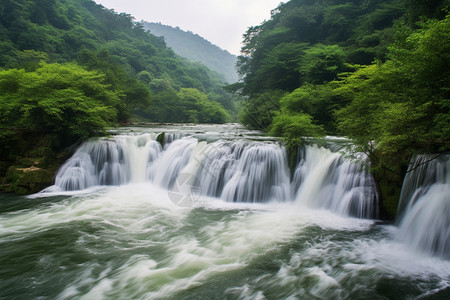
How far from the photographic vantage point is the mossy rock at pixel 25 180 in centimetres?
848

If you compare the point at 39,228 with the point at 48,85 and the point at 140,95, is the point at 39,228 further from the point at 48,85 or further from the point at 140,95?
the point at 140,95

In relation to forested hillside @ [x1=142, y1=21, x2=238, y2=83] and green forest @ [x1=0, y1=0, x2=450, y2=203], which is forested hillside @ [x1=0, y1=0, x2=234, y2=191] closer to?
green forest @ [x1=0, y1=0, x2=450, y2=203]

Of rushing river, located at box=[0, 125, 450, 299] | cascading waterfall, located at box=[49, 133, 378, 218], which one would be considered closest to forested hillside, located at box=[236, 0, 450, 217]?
cascading waterfall, located at box=[49, 133, 378, 218]

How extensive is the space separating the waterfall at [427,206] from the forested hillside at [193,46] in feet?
572

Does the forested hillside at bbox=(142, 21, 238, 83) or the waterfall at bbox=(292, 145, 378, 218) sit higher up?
the forested hillside at bbox=(142, 21, 238, 83)

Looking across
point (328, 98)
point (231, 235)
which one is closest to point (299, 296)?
point (231, 235)

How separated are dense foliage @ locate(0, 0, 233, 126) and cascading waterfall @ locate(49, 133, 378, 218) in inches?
535

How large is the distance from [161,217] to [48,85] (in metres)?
8.41

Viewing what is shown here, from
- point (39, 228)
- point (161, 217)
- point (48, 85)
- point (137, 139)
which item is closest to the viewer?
point (39, 228)

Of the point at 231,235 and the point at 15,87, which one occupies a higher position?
the point at 15,87

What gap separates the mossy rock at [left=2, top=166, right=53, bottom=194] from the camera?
8477 mm

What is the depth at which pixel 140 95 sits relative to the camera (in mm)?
26312

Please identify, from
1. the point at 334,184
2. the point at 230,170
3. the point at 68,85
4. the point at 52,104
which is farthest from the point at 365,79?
the point at 68,85

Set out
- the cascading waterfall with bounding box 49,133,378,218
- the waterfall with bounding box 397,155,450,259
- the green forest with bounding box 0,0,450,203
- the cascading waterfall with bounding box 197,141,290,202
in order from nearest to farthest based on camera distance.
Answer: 1. the waterfall with bounding box 397,155,450,259
2. the green forest with bounding box 0,0,450,203
3. the cascading waterfall with bounding box 49,133,378,218
4. the cascading waterfall with bounding box 197,141,290,202
